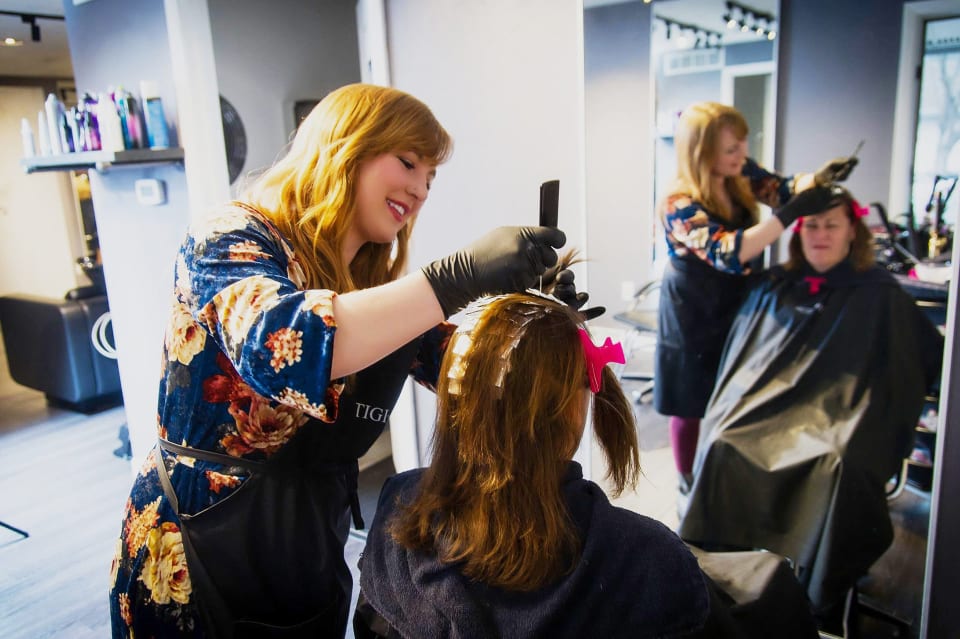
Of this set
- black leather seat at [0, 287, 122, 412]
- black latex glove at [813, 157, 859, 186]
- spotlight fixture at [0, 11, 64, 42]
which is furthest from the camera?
black leather seat at [0, 287, 122, 412]

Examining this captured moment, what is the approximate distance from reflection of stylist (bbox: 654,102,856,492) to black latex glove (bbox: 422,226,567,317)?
0.88 meters

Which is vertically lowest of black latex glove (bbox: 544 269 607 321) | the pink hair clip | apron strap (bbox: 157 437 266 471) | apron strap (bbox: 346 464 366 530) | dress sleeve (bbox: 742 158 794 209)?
apron strap (bbox: 346 464 366 530)

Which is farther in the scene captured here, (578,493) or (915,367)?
(915,367)

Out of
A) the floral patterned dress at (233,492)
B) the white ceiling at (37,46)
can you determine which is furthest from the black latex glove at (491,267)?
the white ceiling at (37,46)

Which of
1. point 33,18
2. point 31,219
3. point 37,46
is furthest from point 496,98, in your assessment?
point 31,219

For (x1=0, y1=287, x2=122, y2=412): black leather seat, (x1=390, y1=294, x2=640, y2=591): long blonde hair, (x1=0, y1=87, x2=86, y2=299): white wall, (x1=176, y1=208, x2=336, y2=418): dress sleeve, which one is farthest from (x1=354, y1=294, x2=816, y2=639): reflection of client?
(x1=0, y1=87, x2=86, y2=299): white wall

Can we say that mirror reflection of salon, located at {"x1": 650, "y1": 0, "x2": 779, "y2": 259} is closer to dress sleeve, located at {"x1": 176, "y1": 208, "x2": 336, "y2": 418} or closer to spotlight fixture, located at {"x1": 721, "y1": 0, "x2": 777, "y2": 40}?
spotlight fixture, located at {"x1": 721, "y1": 0, "x2": 777, "y2": 40}

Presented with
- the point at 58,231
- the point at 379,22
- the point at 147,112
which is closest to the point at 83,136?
the point at 147,112

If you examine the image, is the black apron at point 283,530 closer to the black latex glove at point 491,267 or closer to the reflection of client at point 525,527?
the reflection of client at point 525,527

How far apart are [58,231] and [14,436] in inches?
107

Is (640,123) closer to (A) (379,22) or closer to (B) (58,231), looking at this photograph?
(A) (379,22)

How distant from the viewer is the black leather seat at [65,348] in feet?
13.3

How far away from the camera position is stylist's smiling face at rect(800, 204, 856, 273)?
1511 mm

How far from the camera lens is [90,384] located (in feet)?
13.5
